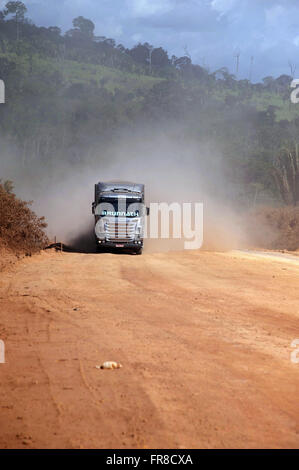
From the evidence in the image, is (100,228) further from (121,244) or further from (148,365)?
(148,365)

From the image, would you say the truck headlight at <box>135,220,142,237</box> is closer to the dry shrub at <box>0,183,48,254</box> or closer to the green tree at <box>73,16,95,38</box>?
the dry shrub at <box>0,183,48,254</box>

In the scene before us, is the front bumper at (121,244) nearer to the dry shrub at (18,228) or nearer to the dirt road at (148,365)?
the dry shrub at (18,228)

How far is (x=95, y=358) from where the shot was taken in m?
8.22

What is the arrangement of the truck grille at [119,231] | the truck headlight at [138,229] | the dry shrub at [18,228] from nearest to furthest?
the dry shrub at [18,228]
the truck grille at [119,231]
the truck headlight at [138,229]

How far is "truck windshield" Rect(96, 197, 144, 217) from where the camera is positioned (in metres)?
26.5

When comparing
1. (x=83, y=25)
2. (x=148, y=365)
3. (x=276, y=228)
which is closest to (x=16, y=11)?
(x=83, y=25)

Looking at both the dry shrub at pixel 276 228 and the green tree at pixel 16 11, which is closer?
the dry shrub at pixel 276 228

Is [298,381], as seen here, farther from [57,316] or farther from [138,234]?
[138,234]

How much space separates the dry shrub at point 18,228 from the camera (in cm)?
2241

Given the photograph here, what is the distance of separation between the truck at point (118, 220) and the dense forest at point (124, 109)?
886 inches

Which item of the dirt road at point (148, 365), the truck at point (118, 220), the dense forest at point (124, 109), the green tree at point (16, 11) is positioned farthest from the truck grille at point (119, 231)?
the green tree at point (16, 11)

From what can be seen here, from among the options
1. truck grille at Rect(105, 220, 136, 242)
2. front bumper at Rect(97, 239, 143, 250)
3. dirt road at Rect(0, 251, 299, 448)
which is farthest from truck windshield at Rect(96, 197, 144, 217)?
dirt road at Rect(0, 251, 299, 448)

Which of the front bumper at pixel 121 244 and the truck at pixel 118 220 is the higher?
the truck at pixel 118 220

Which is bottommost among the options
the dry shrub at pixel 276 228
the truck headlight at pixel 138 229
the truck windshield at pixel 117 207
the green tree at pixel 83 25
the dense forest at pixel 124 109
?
the dry shrub at pixel 276 228
